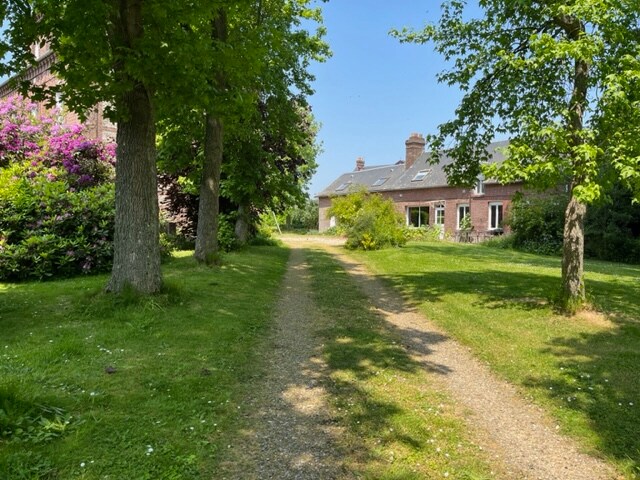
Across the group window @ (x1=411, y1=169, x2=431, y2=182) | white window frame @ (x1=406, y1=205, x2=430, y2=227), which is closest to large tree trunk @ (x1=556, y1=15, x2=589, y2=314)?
white window frame @ (x1=406, y1=205, x2=430, y2=227)

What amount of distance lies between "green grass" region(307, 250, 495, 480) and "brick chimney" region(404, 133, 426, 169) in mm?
35007

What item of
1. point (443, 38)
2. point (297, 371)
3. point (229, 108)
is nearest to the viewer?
point (297, 371)

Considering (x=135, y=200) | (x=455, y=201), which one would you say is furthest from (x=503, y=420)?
(x=455, y=201)

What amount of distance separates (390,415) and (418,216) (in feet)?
112

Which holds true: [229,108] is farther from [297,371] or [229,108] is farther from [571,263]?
[571,263]

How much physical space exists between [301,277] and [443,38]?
6.77 meters

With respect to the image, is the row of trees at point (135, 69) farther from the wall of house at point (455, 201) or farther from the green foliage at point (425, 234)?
the wall of house at point (455, 201)

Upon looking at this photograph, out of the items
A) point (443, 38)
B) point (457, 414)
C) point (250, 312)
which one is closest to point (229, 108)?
point (250, 312)

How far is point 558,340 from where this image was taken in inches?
264

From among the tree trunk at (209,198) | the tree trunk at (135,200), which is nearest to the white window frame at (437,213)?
the tree trunk at (209,198)

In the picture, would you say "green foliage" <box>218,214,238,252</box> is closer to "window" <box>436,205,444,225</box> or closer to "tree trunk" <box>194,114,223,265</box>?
"tree trunk" <box>194,114,223,265</box>

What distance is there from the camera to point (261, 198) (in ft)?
62.0

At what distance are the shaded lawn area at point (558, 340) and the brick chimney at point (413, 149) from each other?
28.3 m

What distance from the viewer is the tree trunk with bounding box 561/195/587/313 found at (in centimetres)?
816
